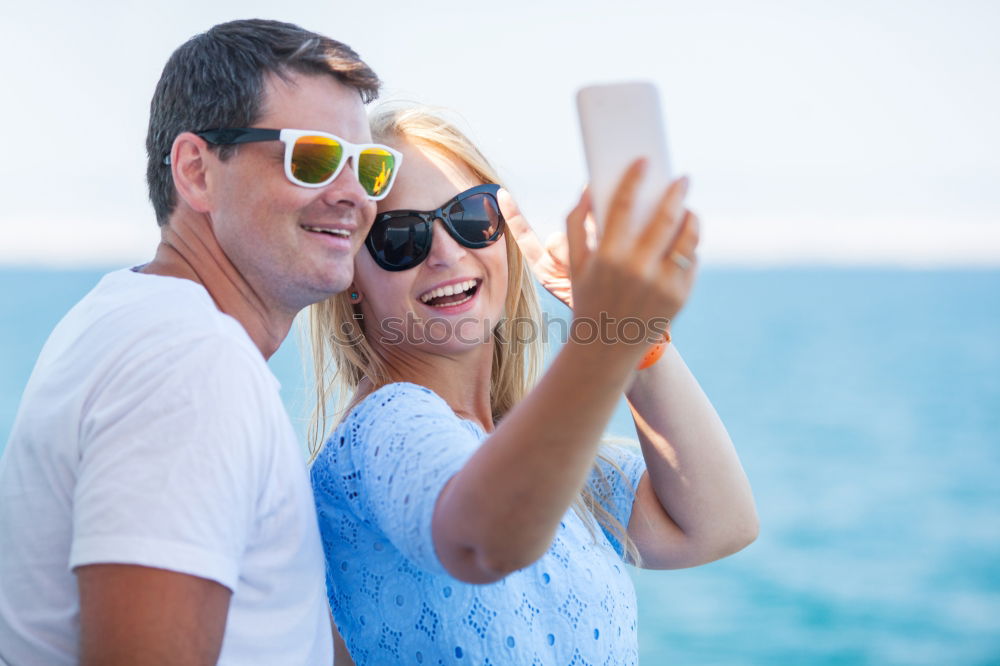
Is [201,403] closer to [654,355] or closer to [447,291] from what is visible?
[447,291]

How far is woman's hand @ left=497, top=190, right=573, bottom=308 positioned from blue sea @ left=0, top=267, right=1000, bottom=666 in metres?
1.12

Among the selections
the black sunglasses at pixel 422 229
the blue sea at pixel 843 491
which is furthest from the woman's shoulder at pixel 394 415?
the blue sea at pixel 843 491

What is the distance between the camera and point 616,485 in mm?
2484

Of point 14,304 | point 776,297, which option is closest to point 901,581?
point 14,304

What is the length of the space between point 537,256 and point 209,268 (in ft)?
2.54

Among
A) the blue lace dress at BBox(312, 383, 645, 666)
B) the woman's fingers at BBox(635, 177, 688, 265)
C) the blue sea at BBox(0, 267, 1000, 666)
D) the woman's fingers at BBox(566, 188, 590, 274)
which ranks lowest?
the blue sea at BBox(0, 267, 1000, 666)

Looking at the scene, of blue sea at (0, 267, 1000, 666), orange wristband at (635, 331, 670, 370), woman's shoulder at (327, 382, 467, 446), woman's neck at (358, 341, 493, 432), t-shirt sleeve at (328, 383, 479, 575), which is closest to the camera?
t-shirt sleeve at (328, 383, 479, 575)

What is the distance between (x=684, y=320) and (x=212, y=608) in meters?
50.6

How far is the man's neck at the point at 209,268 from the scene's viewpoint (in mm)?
1963

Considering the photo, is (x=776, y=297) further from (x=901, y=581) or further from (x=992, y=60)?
(x=901, y=581)

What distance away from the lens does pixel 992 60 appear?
2594 inches

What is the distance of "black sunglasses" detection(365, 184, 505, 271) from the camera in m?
2.30

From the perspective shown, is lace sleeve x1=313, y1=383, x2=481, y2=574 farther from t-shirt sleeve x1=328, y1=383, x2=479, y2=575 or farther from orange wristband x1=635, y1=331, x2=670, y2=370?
orange wristband x1=635, y1=331, x2=670, y2=370

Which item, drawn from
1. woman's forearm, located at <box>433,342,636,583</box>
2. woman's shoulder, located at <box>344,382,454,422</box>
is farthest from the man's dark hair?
woman's forearm, located at <box>433,342,636,583</box>
